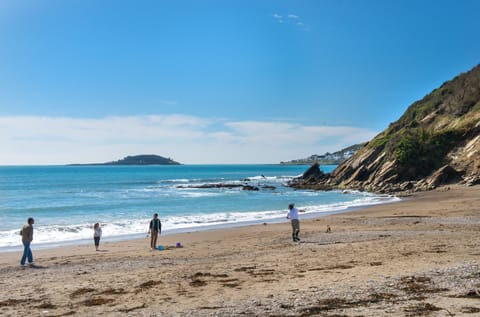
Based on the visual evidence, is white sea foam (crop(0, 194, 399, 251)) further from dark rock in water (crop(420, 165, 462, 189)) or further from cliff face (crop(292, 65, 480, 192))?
cliff face (crop(292, 65, 480, 192))

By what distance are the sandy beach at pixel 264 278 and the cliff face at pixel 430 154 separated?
34014 mm

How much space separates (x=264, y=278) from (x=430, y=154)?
51.3 metres

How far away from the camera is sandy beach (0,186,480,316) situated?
8703 mm

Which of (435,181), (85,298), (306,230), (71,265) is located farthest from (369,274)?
(435,181)

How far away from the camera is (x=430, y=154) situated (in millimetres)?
56250

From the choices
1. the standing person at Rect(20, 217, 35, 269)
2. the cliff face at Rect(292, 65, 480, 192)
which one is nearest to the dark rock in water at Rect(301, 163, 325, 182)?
the cliff face at Rect(292, 65, 480, 192)

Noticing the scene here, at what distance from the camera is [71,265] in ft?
50.2

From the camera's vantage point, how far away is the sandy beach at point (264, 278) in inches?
343

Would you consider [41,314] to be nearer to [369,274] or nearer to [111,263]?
[111,263]

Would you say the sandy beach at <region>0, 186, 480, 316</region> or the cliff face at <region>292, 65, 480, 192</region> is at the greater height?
the cliff face at <region>292, 65, 480, 192</region>

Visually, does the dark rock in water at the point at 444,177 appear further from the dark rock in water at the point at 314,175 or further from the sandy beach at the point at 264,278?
the sandy beach at the point at 264,278

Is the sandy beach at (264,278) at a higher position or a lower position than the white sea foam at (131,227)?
higher

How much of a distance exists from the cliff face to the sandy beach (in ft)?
112

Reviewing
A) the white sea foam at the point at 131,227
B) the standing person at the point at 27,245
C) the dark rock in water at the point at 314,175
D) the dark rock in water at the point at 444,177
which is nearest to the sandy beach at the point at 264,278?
the standing person at the point at 27,245
